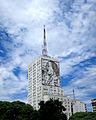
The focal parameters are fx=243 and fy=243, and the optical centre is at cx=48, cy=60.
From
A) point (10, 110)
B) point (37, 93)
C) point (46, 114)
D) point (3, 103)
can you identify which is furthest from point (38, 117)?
point (37, 93)

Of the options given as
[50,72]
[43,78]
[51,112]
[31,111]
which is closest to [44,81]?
[43,78]

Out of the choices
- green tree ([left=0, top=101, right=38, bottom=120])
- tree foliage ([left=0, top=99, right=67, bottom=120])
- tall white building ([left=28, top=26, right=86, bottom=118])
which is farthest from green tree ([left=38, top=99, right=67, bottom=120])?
tall white building ([left=28, top=26, right=86, bottom=118])

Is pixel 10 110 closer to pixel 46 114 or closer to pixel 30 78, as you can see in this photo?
pixel 46 114

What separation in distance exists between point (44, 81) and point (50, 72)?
9.86 m

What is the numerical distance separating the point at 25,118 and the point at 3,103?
9.18 meters

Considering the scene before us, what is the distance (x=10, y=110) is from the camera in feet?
204

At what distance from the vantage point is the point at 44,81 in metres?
159

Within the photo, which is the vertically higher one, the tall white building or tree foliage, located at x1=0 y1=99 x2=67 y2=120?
the tall white building

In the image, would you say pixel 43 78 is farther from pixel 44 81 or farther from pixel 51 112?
pixel 51 112

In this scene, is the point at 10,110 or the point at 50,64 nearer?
the point at 10,110

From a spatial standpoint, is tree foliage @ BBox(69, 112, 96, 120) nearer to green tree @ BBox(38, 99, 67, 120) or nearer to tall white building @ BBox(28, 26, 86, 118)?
green tree @ BBox(38, 99, 67, 120)

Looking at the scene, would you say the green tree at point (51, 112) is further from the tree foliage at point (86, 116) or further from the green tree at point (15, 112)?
the green tree at point (15, 112)

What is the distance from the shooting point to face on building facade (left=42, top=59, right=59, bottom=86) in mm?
161000

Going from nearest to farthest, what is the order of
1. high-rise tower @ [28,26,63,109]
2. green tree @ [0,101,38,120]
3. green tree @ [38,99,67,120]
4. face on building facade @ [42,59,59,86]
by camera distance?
green tree @ [38,99,67,120] < green tree @ [0,101,38,120] < high-rise tower @ [28,26,63,109] < face on building facade @ [42,59,59,86]
